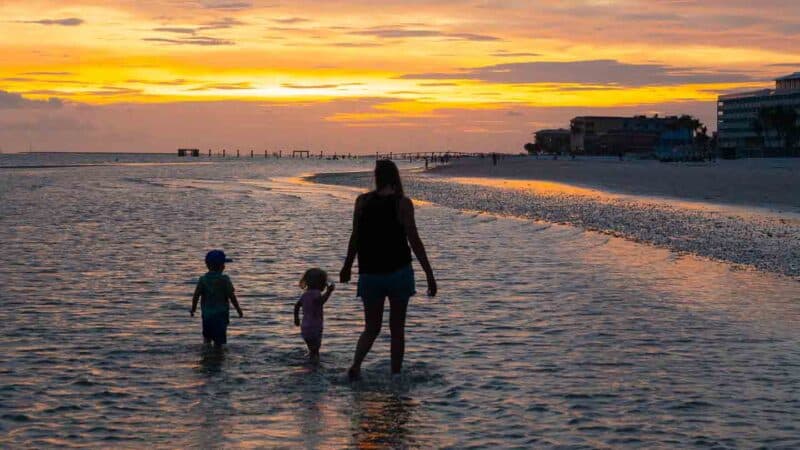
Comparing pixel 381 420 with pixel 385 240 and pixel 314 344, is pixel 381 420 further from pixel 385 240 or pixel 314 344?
pixel 314 344

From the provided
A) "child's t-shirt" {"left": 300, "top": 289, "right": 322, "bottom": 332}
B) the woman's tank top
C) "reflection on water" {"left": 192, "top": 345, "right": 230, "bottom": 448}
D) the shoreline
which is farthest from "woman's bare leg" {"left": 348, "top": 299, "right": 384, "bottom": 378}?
the shoreline

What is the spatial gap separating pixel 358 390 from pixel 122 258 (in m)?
13.4

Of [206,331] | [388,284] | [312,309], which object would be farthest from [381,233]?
[206,331]

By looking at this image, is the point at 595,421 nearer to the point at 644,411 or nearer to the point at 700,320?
the point at 644,411

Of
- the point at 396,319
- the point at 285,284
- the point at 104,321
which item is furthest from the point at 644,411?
the point at 285,284

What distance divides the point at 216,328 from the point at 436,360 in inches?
91.2

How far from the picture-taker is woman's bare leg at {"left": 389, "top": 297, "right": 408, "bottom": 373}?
9086 mm

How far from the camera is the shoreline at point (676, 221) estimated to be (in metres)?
21.6

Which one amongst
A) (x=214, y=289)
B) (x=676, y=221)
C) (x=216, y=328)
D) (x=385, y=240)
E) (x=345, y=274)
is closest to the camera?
(x=385, y=240)

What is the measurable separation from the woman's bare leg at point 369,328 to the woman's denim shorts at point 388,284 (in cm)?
11

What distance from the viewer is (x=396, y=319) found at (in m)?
9.20

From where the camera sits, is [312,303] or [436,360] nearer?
[312,303]

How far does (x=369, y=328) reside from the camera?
9.24 meters

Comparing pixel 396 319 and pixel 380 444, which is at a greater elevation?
pixel 396 319
